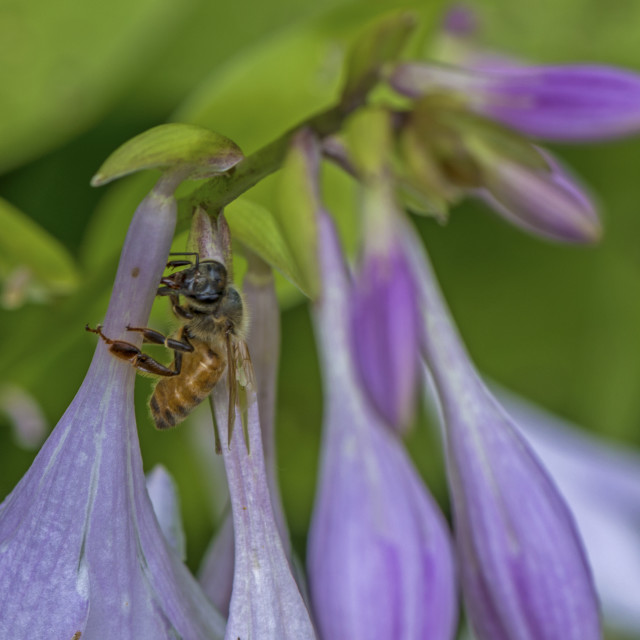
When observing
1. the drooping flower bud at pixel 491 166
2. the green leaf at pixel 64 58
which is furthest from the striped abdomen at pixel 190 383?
the green leaf at pixel 64 58

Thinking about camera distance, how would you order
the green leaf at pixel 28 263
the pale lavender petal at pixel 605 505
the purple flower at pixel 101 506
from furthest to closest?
the pale lavender petal at pixel 605 505, the green leaf at pixel 28 263, the purple flower at pixel 101 506

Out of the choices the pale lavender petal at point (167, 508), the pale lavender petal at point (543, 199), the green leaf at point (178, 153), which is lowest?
the pale lavender petal at point (167, 508)

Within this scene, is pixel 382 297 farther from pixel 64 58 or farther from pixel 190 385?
pixel 64 58

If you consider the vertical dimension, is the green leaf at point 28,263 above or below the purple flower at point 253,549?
above

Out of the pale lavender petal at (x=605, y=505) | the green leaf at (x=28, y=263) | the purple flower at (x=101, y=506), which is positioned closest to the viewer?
the purple flower at (x=101, y=506)

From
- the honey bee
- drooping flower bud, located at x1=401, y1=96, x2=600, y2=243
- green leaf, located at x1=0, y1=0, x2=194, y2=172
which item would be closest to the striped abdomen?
the honey bee

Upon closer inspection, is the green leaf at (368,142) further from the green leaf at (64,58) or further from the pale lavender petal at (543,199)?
the green leaf at (64,58)
